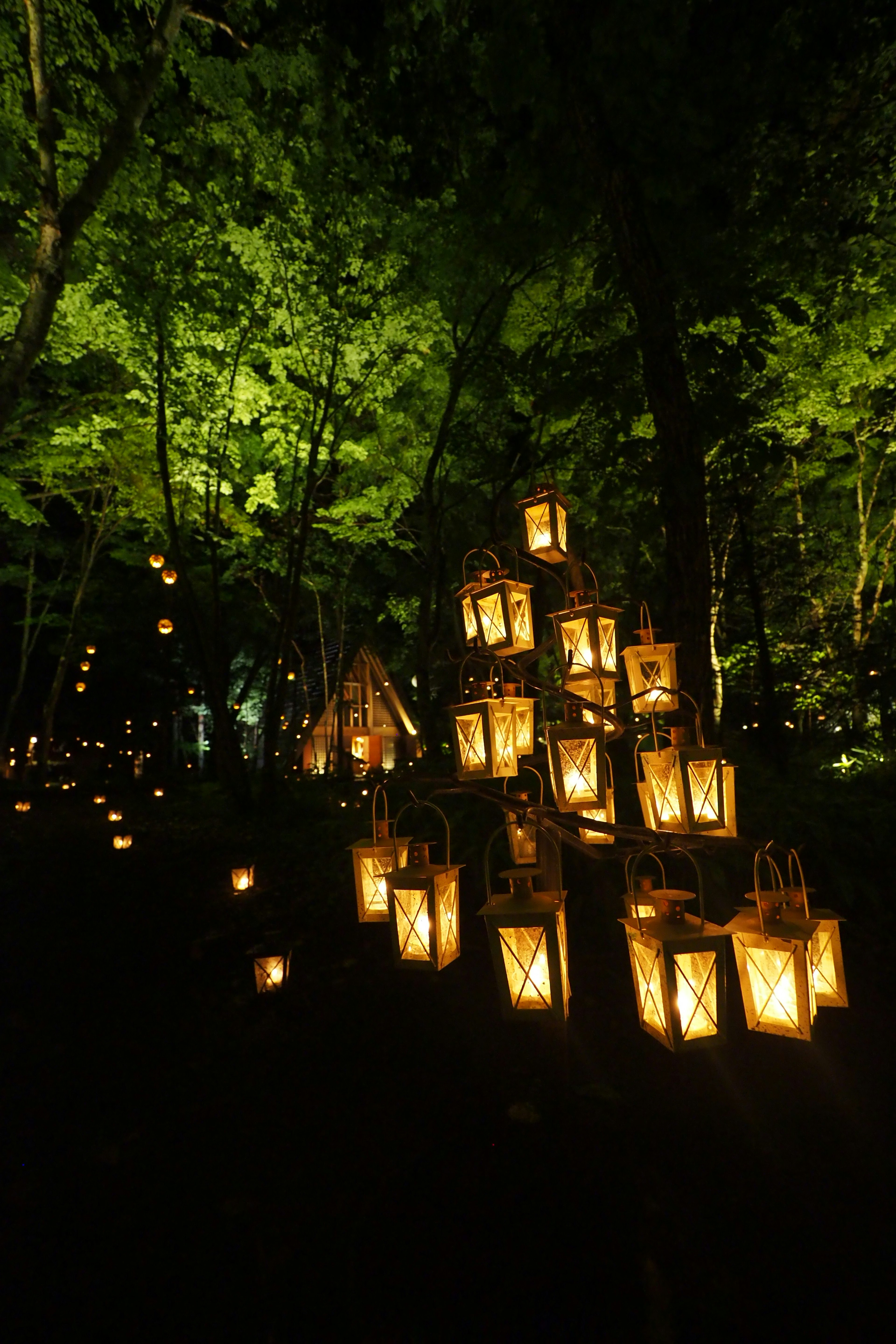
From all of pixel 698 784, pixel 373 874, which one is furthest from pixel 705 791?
pixel 373 874

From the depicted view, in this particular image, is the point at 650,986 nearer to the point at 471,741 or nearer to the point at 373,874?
the point at 471,741

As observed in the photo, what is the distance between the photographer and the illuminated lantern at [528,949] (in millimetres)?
2447

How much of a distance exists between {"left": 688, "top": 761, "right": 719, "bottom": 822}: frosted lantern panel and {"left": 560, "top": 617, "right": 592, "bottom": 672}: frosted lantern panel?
76 centimetres

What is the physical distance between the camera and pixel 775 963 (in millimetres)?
2396

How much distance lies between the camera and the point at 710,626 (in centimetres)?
458

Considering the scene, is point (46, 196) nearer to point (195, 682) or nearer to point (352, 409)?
point (352, 409)

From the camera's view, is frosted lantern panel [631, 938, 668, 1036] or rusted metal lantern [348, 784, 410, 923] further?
rusted metal lantern [348, 784, 410, 923]

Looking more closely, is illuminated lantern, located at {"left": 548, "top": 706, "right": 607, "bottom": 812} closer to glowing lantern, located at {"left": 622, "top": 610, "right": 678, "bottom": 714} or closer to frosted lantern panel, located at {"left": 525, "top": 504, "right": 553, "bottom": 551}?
glowing lantern, located at {"left": 622, "top": 610, "right": 678, "bottom": 714}

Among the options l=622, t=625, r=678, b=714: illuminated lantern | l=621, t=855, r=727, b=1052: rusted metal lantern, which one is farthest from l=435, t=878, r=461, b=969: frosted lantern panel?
l=622, t=625, r=678, b=714: illuminated lantern

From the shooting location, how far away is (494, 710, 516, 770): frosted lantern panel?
2.90 meters

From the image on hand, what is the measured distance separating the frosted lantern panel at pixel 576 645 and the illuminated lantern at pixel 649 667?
382mm

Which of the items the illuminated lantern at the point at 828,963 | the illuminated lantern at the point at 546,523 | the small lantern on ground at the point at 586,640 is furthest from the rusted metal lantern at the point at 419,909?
the illuminated lantern at the point at 546,523

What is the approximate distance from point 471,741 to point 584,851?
28.9 inches

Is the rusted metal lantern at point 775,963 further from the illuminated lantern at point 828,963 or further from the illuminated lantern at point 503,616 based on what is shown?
the illuminated lantern at point 503,616
